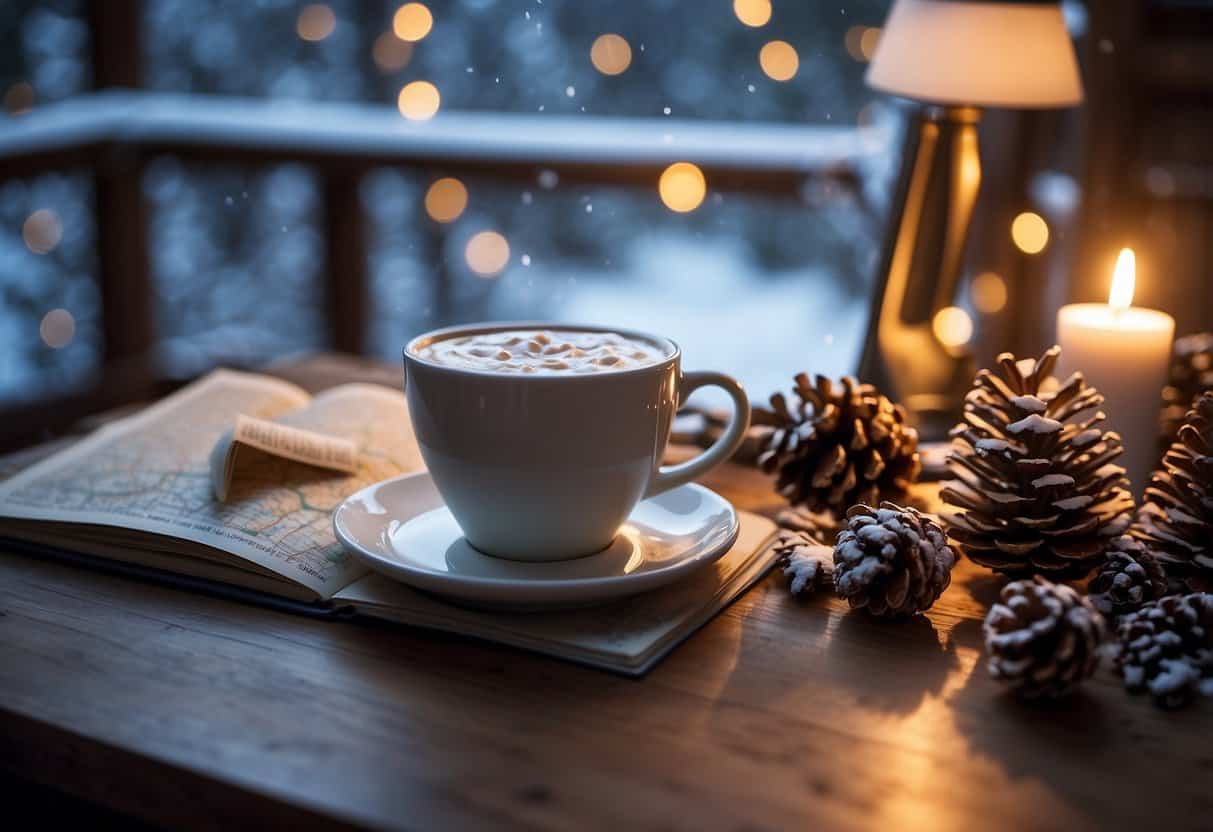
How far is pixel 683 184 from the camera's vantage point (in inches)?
87.9

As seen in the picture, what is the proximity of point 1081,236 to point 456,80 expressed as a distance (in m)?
1.48

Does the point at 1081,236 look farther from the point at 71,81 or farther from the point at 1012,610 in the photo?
the point at 71,81

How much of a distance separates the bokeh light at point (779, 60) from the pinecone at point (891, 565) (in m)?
1.52

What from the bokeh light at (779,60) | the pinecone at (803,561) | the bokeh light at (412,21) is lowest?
the pinecone at (803,561)

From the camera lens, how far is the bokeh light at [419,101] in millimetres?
2629

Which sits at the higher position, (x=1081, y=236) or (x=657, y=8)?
(x=657, y=8)

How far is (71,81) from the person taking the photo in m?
2.52

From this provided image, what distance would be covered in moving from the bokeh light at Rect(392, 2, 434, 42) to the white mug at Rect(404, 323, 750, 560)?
2.11m

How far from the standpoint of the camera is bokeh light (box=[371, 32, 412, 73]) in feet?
9.11

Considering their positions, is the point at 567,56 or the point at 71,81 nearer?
the point at 567,56

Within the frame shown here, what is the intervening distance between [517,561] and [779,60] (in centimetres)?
159

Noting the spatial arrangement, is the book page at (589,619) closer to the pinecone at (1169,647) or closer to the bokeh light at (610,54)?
the pinecone at (1169,647)

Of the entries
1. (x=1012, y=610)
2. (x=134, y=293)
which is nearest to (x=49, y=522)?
(x=1012, y=610)

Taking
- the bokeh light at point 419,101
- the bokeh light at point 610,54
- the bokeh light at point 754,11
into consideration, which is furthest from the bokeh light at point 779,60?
the bokeh light at point 419,101
